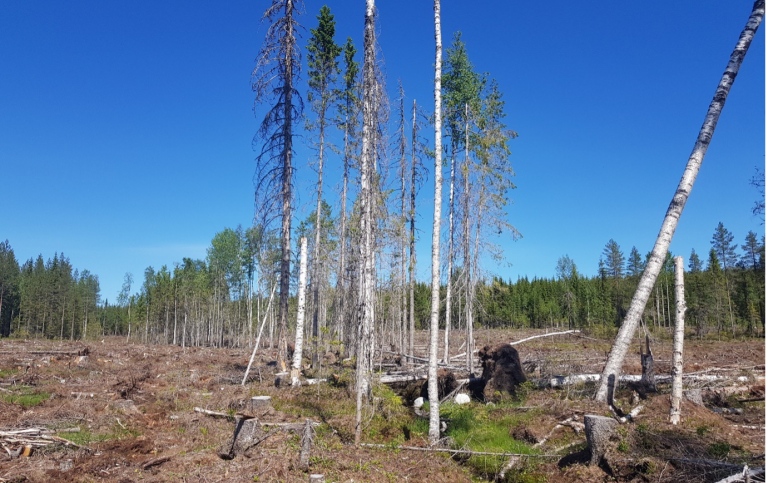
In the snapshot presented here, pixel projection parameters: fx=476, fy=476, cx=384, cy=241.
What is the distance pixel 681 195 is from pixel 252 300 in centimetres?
5630

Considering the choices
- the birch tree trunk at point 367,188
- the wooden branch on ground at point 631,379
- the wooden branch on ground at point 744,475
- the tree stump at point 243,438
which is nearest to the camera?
the wooden branch on ground at point 744,475

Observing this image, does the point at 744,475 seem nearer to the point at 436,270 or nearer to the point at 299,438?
the point at 436,270

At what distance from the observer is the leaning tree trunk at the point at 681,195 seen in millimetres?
11219

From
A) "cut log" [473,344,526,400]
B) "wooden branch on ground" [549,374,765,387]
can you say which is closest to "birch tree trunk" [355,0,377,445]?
"cut log" [473,344,526,400]

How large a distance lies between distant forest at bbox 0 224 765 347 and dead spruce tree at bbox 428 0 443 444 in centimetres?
3378

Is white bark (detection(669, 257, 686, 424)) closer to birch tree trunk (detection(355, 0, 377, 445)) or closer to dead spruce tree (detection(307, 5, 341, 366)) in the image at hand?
birch tree trunk (detection(355, 0, 377, 445))

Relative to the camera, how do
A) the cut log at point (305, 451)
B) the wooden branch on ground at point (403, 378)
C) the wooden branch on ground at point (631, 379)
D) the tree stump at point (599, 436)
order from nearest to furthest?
1. the tree stump at point (599, 436)
2. the cut log at point (305, 451)
3. the wooden branch on ground at point (631, 379)
4. the wooden branch on ground at point (403, 378)

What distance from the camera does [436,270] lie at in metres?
10.3

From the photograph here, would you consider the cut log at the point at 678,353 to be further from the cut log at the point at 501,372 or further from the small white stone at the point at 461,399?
the small white stone at the point at 461,399

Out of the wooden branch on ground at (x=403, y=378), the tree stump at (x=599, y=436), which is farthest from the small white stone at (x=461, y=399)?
the tree stump at (x=599, y=436)

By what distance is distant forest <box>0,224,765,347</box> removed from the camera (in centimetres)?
5312

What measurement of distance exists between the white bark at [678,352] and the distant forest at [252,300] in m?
35.9

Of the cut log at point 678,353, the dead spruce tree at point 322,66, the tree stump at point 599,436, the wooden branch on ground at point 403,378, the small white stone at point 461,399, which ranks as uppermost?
the dead spruce tree at point 322,66

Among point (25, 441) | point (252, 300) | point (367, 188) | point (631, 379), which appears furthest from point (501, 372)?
point (252, 300)
